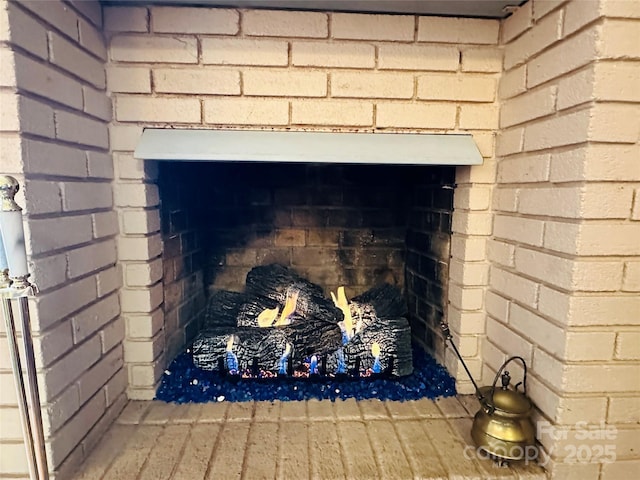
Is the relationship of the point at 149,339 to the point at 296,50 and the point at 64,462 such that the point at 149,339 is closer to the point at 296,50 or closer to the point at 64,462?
the point at 64,462

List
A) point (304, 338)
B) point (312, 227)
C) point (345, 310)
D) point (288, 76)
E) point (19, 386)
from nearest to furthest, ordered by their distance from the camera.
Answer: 1. point (19, 386)
2. point (288, 76)
3. point (304, 338)
4. point (345, 310)
5. point (312, 227)

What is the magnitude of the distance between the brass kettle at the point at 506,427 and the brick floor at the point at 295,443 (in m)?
0.05

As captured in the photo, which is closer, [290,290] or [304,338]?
[304,338]

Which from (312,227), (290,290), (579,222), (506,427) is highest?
(579,222)

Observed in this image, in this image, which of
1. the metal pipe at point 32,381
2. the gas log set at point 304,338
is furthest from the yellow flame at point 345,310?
the metal pipe at point 32,381

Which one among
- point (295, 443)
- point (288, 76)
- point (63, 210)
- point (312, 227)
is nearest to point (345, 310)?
point (312, 227)

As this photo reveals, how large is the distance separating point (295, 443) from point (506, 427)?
633 millimetres

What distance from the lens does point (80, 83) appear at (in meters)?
1.20

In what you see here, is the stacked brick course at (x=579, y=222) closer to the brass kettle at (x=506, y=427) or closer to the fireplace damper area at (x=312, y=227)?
the brass kettle at (x=506, y=427)

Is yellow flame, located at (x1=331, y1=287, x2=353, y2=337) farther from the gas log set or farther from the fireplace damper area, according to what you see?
the fireplace damper area

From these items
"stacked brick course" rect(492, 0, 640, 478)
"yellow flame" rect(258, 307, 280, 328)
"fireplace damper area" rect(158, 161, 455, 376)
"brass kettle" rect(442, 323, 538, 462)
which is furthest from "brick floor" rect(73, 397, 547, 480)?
"fireplace damper area" rect(158, 161, 455, 376)

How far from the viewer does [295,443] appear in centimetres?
125

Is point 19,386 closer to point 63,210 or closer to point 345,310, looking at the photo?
point 63,210

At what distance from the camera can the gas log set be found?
5.19 feet
